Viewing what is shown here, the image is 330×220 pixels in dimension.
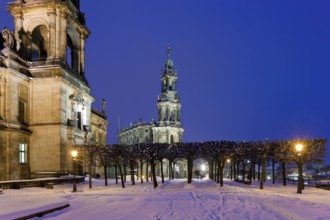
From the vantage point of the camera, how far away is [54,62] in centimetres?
4703

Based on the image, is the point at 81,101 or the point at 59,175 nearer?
the point at 59,175

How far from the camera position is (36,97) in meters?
46.9

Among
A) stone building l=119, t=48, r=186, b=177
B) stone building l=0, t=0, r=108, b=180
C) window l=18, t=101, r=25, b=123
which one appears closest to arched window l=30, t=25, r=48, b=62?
stone building l=0, t=0, r=108, b=180

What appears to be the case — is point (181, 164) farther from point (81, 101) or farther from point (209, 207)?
point (209, 207)

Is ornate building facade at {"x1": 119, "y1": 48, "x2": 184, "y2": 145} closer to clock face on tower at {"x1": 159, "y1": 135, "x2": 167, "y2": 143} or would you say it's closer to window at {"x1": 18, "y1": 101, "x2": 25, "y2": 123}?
clock face on tower at {"x1": 159, "y1": 135, "x2": 167, "y2": 143}

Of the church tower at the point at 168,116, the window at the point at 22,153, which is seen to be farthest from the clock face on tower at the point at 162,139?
the window at the point at 22,153

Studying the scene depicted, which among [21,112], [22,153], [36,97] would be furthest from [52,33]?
[22,153]

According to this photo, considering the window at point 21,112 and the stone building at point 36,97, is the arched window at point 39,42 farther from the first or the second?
the window at point 21,112

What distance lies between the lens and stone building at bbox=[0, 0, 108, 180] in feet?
137

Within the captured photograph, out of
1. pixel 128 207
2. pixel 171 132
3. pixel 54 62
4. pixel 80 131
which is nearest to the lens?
pixel 128 207

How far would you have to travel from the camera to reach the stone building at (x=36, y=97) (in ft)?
137

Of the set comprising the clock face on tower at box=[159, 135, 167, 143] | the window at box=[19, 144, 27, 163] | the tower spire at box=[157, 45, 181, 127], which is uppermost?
the tower spire at box=[157, 45, 181, 127]

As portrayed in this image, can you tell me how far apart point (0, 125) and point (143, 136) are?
8605 cm

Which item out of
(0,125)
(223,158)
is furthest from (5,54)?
(223,158)
